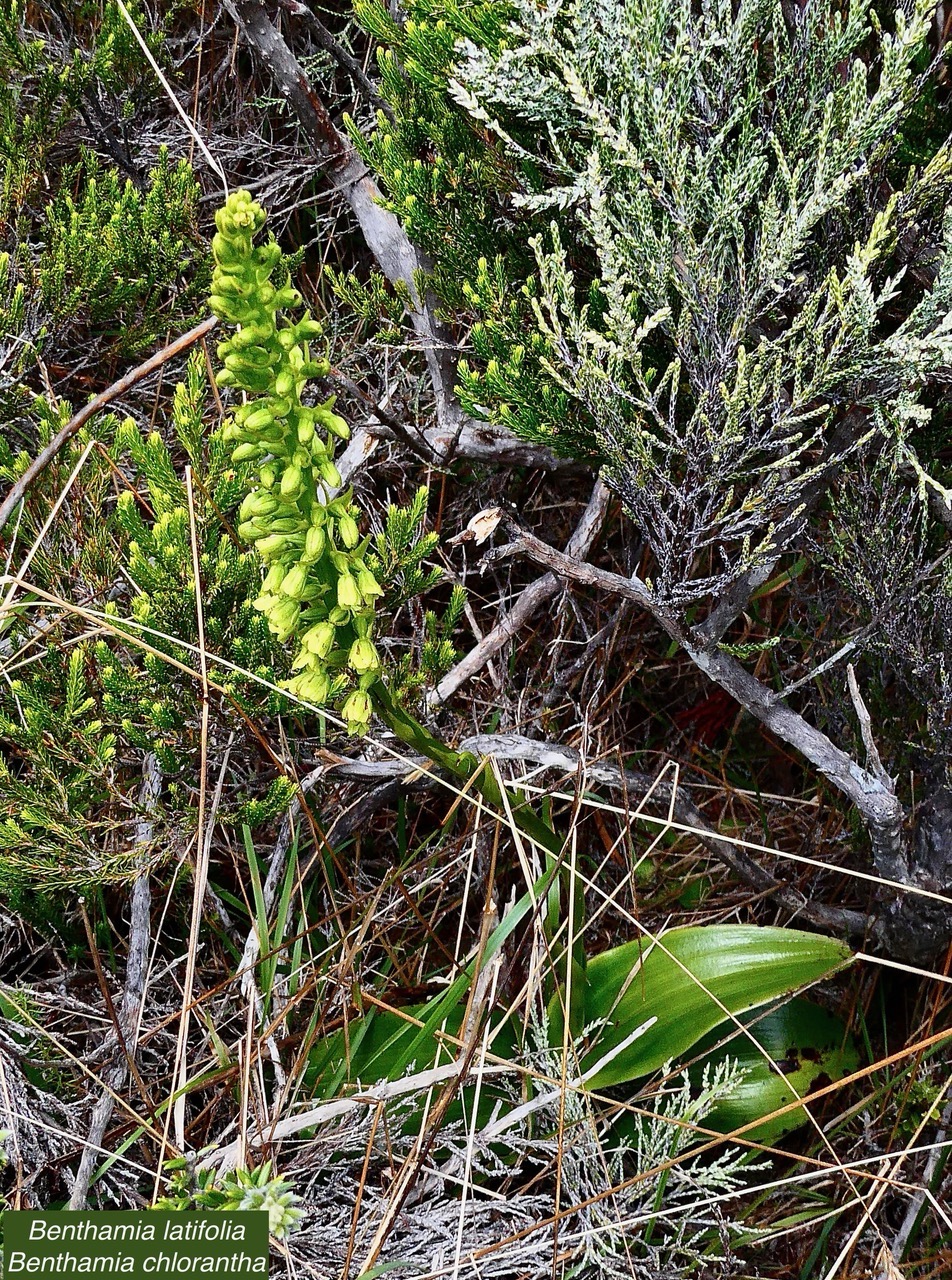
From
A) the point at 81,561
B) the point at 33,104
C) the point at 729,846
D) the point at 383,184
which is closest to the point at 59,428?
the point at 81,561

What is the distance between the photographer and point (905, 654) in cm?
194

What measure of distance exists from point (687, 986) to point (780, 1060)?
367 mm

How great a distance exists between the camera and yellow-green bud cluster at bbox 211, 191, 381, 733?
4.01 ft

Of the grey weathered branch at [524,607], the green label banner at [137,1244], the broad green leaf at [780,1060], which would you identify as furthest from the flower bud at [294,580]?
the broad green leaf at [780,1060]

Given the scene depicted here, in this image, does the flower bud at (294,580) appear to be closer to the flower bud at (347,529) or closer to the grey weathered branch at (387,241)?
the flower bud at (347,529)

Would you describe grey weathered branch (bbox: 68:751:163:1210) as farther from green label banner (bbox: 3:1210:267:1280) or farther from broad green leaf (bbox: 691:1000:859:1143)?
broad green leaf (bbox: 691:1000:859:1143)

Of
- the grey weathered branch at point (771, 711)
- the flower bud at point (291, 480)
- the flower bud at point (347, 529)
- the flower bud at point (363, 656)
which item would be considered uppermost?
the flower bud at point (291, 480)

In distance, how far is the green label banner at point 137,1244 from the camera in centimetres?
160

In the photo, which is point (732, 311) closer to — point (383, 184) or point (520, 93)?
point (520, 93)

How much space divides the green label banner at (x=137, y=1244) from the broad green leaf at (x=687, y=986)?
69cm

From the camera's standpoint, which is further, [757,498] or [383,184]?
[383,184]

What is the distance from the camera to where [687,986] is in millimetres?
1985

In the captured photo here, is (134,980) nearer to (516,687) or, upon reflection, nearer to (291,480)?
(516,687)

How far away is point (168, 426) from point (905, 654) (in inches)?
75.1
